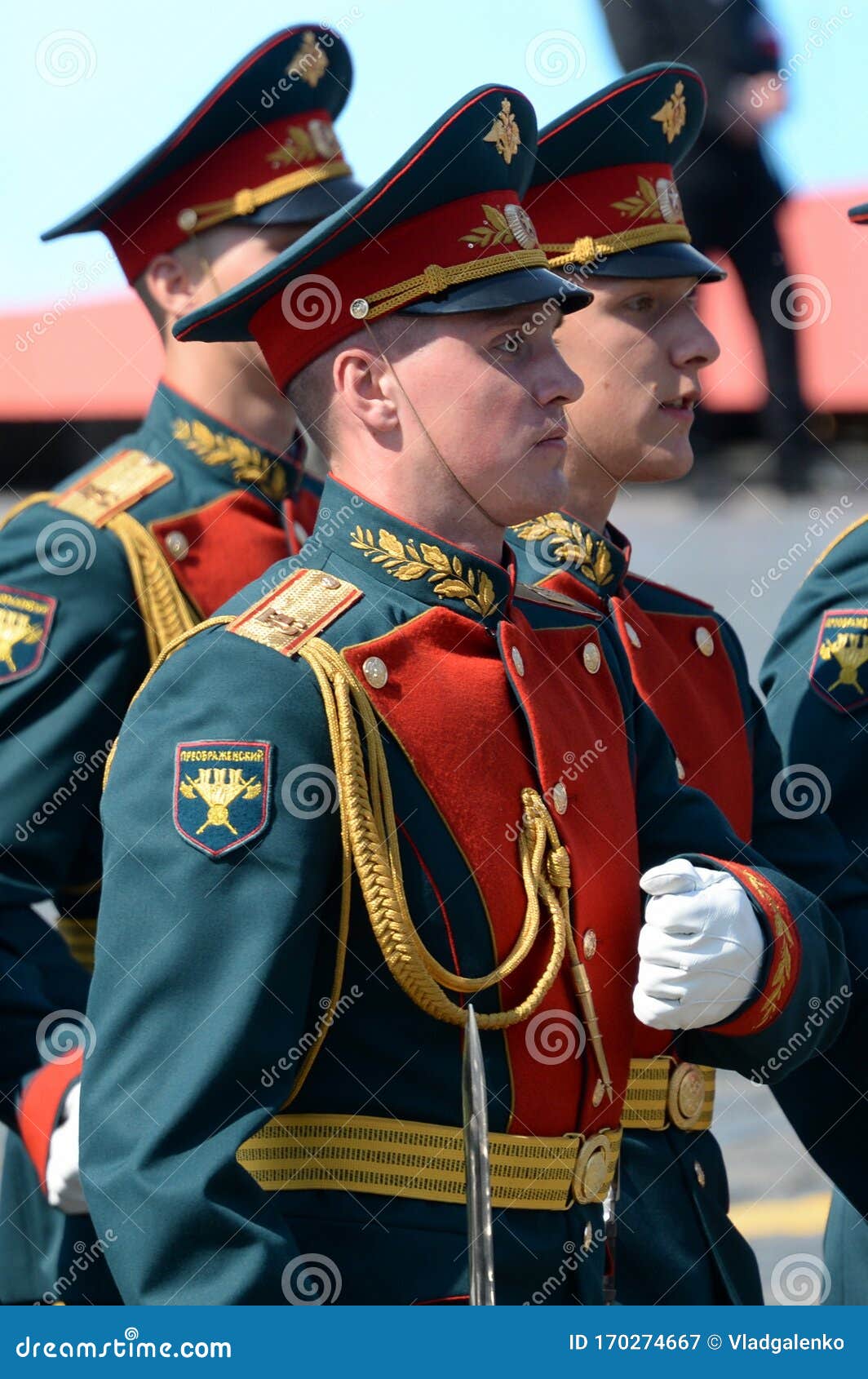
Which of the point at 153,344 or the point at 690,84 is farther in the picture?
the point at 153,344

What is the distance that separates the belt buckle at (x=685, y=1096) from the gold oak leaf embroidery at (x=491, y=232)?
1354 mm

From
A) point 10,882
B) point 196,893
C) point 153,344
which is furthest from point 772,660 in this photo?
point 153,344

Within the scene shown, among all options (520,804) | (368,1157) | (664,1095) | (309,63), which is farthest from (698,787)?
(309,63)

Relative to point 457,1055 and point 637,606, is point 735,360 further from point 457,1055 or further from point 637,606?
point 457,1055

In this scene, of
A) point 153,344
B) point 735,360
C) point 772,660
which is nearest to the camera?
point 772,660

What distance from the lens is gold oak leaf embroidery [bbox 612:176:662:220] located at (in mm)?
3957

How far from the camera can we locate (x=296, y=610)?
2.94m

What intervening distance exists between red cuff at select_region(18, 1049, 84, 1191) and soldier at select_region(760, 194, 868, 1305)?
1.28m

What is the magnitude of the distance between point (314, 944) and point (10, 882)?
145cm

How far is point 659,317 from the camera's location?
12.8ft

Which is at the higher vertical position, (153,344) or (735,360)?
(153,344)

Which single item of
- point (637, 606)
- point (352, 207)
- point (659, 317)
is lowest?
point (637, 606)

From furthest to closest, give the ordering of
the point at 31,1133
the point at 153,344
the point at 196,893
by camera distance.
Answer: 1. the point at 153,344
2. the point at 31,1133
3. the point at 196,893

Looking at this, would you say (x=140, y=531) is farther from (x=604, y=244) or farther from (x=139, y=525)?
(x=604, y=244)
